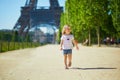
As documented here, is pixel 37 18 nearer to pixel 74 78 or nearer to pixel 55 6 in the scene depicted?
pixel 55 6

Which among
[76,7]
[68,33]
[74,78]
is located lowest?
[74,78]

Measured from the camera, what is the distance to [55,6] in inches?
3932

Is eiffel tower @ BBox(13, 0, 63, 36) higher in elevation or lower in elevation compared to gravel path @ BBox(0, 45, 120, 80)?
higher

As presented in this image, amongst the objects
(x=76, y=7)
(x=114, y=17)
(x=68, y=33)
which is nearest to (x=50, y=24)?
(x=76, y=7)

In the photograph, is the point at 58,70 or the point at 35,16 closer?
the point at 58,70

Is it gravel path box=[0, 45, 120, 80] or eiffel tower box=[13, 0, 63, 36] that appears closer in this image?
gravel path box=[0, 45, 120, 80]

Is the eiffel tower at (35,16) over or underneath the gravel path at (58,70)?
over

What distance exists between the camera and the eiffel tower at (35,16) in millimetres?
94625

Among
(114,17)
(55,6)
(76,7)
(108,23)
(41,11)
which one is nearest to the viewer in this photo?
(114,17)

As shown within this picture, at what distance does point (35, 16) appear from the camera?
10569 centimetres

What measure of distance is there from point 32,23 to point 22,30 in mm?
11527

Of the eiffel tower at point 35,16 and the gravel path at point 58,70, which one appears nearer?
the gravel path at point 58,70

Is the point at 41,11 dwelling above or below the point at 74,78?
above

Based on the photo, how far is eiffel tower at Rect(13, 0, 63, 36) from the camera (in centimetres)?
9462
